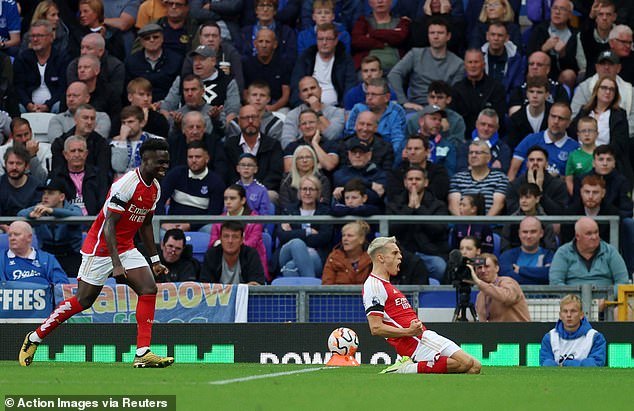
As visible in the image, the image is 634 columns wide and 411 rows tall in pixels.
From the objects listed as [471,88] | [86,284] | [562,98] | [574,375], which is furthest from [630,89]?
[86,284]

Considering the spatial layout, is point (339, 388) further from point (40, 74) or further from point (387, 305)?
point (40, 74)

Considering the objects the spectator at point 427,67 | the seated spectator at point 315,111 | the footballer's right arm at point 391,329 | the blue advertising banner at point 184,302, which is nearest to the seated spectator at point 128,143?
the seated spectator at point 315,111

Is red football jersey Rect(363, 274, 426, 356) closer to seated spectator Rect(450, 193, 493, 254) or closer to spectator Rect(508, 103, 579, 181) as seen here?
seated spectator Rect(450, 193, 493, 254)

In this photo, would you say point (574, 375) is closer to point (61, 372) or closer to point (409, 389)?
point (409, 389)

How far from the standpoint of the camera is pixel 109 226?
11.3 meters

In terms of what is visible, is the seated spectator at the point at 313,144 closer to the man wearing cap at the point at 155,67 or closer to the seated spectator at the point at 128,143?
the seated spectator at the point at 128,143

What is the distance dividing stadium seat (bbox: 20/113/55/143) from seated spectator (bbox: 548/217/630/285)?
24.0 feet

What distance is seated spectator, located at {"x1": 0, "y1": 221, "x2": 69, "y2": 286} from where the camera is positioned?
1461 centimetres

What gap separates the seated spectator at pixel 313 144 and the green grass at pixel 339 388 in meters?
5.32

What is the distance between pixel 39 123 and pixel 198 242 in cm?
372

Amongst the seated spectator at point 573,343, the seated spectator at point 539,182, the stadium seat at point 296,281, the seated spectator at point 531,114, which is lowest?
the seated spectator at point 573,343

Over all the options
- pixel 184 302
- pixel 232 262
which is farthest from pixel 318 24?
pixel 184 302

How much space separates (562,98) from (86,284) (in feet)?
27.7

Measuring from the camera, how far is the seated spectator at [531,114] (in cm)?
1730
